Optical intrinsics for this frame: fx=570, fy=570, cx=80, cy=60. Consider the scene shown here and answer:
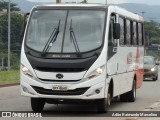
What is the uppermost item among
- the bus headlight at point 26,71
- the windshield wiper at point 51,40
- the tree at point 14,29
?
the windshield wiper at point 51,40

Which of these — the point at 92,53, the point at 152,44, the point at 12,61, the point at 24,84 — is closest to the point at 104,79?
the point at 92,53

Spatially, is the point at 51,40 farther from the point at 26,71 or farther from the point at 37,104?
the point at 37,104

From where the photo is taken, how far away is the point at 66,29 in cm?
1463

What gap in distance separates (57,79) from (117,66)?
2.83 meters

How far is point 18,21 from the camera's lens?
354 feet

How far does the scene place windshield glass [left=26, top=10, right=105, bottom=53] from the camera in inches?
565

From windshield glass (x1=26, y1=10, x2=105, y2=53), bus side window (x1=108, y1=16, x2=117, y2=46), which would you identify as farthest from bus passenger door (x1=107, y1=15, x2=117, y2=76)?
windshield glass (x1=26, y1=10, x2=105, y2=53)

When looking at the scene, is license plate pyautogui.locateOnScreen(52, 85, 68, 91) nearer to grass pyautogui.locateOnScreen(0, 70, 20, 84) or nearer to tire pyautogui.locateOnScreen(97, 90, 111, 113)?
tire pyautogui.locateOnScreen(97, 90, 111, 113)

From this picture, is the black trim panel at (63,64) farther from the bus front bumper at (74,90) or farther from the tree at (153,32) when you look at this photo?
the tree at (153,32)

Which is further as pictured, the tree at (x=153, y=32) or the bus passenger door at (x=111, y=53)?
the tree at (x=153, y=32)

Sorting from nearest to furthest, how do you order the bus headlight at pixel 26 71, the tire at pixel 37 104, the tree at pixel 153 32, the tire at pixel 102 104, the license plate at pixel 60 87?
the license plate at pixel 60 87 < the bus headlight at pixel 26 71 < the tire at pixel 102 104 < the tire at pixel 37 104 < the tree at pixel 153 32

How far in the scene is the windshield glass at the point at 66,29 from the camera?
47.1 feet

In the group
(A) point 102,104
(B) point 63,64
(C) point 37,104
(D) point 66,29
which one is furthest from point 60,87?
(D) point 66,29

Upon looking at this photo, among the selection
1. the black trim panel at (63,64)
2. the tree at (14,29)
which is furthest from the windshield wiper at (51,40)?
the tree at (14,29)
